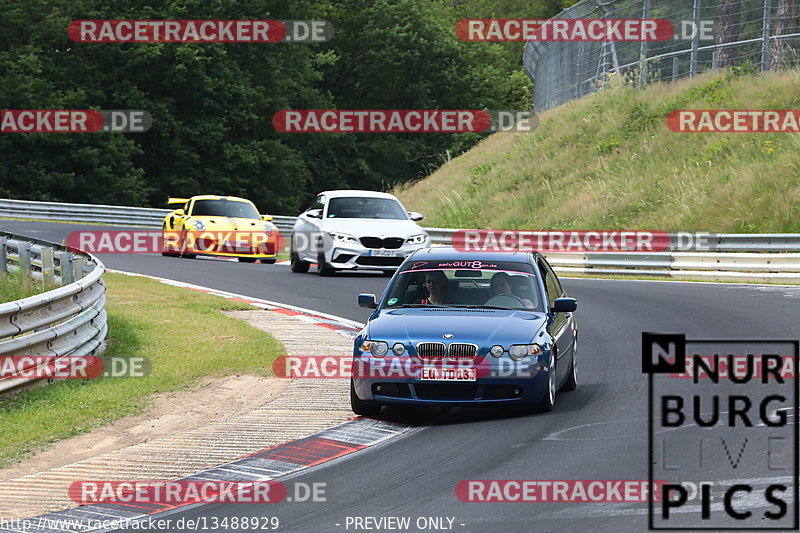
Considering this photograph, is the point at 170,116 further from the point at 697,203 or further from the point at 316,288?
the point at 316,288

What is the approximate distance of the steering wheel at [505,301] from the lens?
10406 millimetres

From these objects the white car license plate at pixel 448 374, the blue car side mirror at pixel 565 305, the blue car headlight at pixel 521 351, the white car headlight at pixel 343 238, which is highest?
the white car headlight at pixel 343 238

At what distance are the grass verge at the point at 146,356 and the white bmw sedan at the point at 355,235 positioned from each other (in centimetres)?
375

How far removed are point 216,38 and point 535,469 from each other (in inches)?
2013

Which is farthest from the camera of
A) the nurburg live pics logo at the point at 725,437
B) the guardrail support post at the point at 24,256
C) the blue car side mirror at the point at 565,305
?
the guardrail support post at the point at 24,256

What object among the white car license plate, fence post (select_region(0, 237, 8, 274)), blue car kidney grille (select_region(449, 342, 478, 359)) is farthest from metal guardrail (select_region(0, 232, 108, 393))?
fence post (select_region(0, 237, 8, 274))

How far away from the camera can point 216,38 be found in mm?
56281

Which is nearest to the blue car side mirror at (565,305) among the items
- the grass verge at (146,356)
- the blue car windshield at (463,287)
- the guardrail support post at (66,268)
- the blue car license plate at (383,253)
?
the blue car windshield at (463,287)

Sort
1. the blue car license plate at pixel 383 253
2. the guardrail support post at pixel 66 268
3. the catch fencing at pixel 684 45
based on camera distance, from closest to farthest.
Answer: the guardrail support post at pixel 66 268 < the blue car license plate at pixel 383 253 < the catch fencing at pixel 684 45

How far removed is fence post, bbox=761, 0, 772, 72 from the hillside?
388 millimetres

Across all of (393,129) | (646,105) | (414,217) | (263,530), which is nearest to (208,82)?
(393,129)

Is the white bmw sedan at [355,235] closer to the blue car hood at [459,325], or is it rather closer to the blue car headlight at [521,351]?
the blue car hood at [459,325]

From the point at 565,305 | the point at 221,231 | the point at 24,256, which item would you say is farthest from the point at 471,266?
the point at 221,231

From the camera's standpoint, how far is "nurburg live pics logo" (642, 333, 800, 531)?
6.37m
